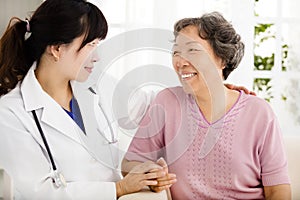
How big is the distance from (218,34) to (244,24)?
1321 mm

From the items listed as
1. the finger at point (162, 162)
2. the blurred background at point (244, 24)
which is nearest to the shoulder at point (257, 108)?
the finger at point (162, 162)

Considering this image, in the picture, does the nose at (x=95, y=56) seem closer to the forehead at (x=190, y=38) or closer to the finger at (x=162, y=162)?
the forehead at (x=190, y=38)

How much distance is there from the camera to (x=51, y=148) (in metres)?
1.91

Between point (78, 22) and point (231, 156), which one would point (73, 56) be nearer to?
point (78, 22)

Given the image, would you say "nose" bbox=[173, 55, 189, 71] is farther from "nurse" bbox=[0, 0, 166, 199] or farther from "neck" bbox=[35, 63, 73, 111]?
"neck" bbox=[35, 63, 73, 111]

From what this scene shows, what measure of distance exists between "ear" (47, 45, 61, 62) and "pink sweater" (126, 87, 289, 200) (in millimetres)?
394

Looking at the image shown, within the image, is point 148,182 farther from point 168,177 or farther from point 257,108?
point 257,108

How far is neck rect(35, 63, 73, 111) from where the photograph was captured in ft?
6.54

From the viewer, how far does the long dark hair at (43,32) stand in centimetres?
192

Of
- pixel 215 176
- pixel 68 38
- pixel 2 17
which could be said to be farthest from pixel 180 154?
pixel 2 17

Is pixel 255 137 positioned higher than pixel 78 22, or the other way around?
pixel 78 22

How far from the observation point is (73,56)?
197cm

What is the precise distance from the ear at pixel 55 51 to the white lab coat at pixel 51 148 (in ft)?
0.30

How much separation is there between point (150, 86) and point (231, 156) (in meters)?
0.76
